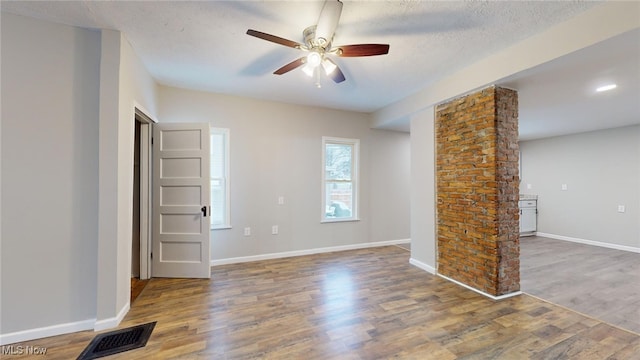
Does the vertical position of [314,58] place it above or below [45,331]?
above

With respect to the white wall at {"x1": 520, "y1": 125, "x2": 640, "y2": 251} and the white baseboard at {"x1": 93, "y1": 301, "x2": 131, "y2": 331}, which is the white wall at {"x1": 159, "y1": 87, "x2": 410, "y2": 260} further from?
the white wall at {"x1": 520, "y1": 125, "x2": 640, "y2": 251}

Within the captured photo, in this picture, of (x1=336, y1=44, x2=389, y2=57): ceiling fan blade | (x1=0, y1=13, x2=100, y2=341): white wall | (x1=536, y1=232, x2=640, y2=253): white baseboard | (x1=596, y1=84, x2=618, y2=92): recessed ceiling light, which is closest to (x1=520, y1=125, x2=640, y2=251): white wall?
(x1=536, y1=232, x2=640, y2=253): white baseboard

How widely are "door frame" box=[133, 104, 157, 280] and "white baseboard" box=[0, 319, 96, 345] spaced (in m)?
1.14

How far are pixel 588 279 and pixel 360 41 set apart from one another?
4173mm

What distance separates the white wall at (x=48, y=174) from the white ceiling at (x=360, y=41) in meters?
0.29

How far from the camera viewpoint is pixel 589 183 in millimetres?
5395

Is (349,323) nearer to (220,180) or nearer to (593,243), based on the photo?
(220,180)

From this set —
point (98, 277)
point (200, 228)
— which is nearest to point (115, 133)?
point (98, 277)

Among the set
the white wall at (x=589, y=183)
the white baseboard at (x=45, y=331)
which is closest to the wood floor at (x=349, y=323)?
the white baseboard at (x=45, y=331)

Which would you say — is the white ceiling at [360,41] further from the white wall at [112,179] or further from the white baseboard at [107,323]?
the white baseboard at [107,323]

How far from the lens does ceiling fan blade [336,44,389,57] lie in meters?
1.96

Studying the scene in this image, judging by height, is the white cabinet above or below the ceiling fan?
below

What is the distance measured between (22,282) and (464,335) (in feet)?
11.9

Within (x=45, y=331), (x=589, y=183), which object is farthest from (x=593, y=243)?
(x=45, y=331)
